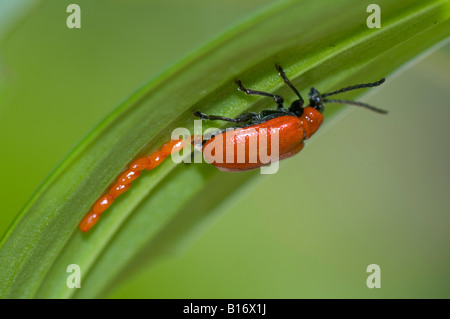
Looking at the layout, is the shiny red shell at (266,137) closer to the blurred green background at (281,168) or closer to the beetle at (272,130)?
the beetle at (272,130)

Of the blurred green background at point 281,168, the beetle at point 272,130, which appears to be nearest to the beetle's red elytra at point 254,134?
the beetle at point 272,130

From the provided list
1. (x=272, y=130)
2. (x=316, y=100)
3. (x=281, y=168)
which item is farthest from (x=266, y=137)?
(x=281, y=168)

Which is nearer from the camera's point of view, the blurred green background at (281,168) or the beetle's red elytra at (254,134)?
the beetle's red elytra at (254,134)

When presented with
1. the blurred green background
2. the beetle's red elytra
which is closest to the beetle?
the beetle's red elytra

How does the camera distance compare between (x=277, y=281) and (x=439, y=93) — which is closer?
(x=277, y=281)
